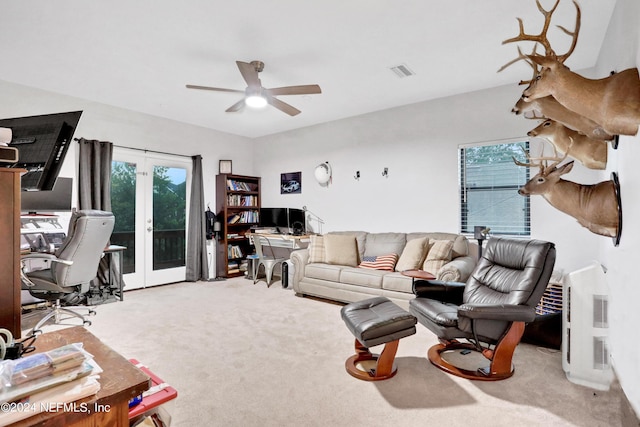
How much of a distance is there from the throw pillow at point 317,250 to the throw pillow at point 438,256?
4.72 ft

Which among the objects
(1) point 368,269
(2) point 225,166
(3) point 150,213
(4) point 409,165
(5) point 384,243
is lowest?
(1) point 368,269

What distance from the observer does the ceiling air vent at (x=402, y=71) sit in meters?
3.50

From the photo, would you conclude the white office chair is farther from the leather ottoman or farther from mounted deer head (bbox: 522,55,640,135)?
mounted deer head (bbox: 522,55,640,135)

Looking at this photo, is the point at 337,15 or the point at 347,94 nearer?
the point at 337,15

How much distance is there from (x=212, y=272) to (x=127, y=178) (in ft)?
6.81

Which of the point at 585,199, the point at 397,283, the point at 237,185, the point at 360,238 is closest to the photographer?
the point at 585,199

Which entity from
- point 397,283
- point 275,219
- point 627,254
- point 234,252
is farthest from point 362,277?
point 234,252

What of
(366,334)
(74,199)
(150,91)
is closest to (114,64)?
(150,91)

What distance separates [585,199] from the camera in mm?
1898

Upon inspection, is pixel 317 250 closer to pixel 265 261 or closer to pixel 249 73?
pixel 265 261

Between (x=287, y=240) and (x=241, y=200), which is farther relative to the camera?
(x=241, y=200)

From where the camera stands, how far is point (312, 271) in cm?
455

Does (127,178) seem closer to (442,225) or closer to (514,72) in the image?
(442,225)

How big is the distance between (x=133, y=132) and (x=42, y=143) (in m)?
4.27
